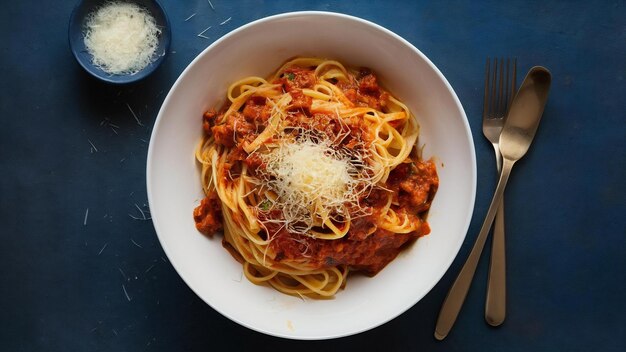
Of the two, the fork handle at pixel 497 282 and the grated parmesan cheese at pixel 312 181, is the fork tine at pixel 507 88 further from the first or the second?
the grated parmesan cheese at pixel 312 181

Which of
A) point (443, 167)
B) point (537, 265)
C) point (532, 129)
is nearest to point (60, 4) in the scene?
point (443, 167)

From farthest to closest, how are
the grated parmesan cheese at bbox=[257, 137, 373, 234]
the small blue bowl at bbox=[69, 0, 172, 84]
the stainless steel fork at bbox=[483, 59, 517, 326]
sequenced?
the stainless steel fork at bbox=[483, 59, 517, 326], the small blue bowl at bbox=[69, 0, 172, 84], the grated parmesan cheese at bbox=[257, 137, 373, 234]

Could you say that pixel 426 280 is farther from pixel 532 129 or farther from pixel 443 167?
pixel 532 129

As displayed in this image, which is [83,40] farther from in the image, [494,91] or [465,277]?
[465,277]

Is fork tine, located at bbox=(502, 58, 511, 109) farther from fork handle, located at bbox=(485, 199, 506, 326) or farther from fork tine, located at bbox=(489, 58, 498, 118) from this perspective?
fork handle, located at bbox=(485, 199, 506, 326)

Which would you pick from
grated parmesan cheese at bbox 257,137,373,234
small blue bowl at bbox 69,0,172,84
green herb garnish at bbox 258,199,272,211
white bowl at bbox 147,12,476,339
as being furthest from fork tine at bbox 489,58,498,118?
small blue bowl at bbox 69,0,172,84
